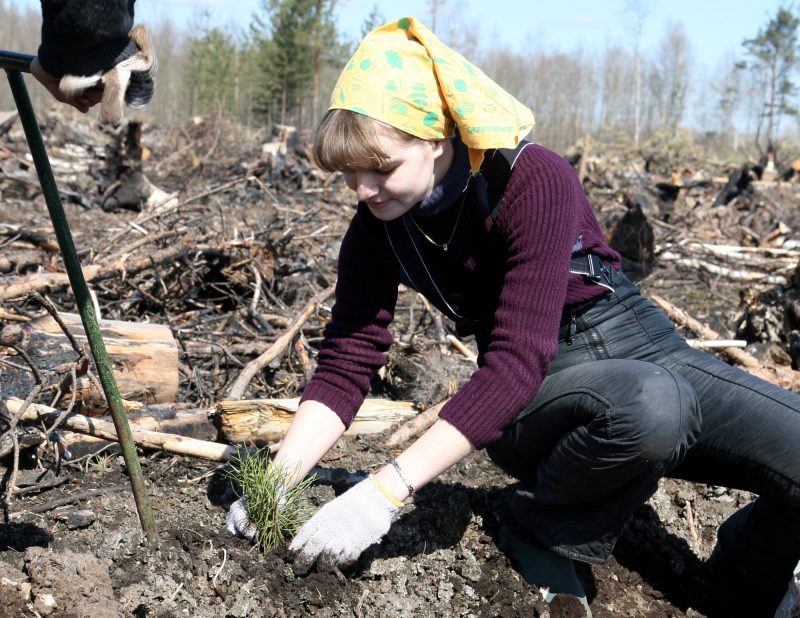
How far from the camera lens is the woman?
171 cm

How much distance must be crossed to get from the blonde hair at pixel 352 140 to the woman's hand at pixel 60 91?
48 centimetres

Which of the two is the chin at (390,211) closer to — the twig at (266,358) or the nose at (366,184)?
the nose at (366,184)

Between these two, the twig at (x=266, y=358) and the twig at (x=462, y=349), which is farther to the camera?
the twig at (x=462, y=349)

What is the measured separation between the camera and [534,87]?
4872 cm

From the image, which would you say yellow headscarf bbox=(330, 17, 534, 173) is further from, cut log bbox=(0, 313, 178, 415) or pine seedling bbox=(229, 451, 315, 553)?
cut log bbox=(0, 313, 178, 415)

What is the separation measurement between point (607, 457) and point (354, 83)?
1072mm

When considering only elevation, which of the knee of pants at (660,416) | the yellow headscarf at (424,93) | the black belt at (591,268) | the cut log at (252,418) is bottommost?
the cut log at (252,418)

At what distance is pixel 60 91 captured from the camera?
56.6 inches

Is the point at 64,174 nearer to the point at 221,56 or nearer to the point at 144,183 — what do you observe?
the point at 144,183

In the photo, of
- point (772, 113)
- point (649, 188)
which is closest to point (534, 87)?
point (772, 113)

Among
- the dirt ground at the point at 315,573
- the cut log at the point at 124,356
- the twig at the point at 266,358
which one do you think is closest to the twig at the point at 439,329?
the dirt ground at the point at 315,573

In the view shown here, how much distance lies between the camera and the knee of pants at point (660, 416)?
1.79 meters

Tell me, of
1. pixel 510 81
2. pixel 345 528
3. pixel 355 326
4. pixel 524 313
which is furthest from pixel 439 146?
pixel 510 81

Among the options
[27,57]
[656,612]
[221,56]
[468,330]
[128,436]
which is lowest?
[656,612]
